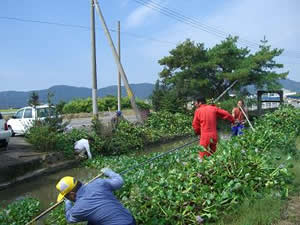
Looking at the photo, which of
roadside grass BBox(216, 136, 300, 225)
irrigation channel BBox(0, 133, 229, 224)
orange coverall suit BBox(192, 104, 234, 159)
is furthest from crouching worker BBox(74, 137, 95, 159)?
roadside grass BBox(216, 136, 300, 225)

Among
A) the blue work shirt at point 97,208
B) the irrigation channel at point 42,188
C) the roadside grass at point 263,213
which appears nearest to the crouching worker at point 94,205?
the blue work shirt at point 97,208

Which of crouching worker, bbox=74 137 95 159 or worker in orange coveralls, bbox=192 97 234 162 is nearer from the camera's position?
worker in orange coveralls, bbox=192 97 234 162

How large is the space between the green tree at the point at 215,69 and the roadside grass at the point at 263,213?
739 inches

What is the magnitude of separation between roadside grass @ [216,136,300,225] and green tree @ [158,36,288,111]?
18782mm

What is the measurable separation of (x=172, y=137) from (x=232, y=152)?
12.6 meters

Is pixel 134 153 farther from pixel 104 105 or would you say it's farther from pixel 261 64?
pixel 104 105

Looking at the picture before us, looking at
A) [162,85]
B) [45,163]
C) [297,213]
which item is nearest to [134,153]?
[45,163]

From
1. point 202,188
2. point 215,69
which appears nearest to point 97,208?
point 202,188

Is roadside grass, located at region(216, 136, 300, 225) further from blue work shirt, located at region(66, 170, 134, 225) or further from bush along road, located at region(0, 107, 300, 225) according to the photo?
blue work shirt, located at region(66, 170, 134, 225)

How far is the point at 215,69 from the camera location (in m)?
24.9

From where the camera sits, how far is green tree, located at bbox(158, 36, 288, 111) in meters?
24.0

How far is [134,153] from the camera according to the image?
533 inches

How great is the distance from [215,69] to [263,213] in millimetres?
21561

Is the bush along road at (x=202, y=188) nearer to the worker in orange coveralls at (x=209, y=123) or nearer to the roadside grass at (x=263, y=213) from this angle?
the roadside grass at (x=263, y=213)
